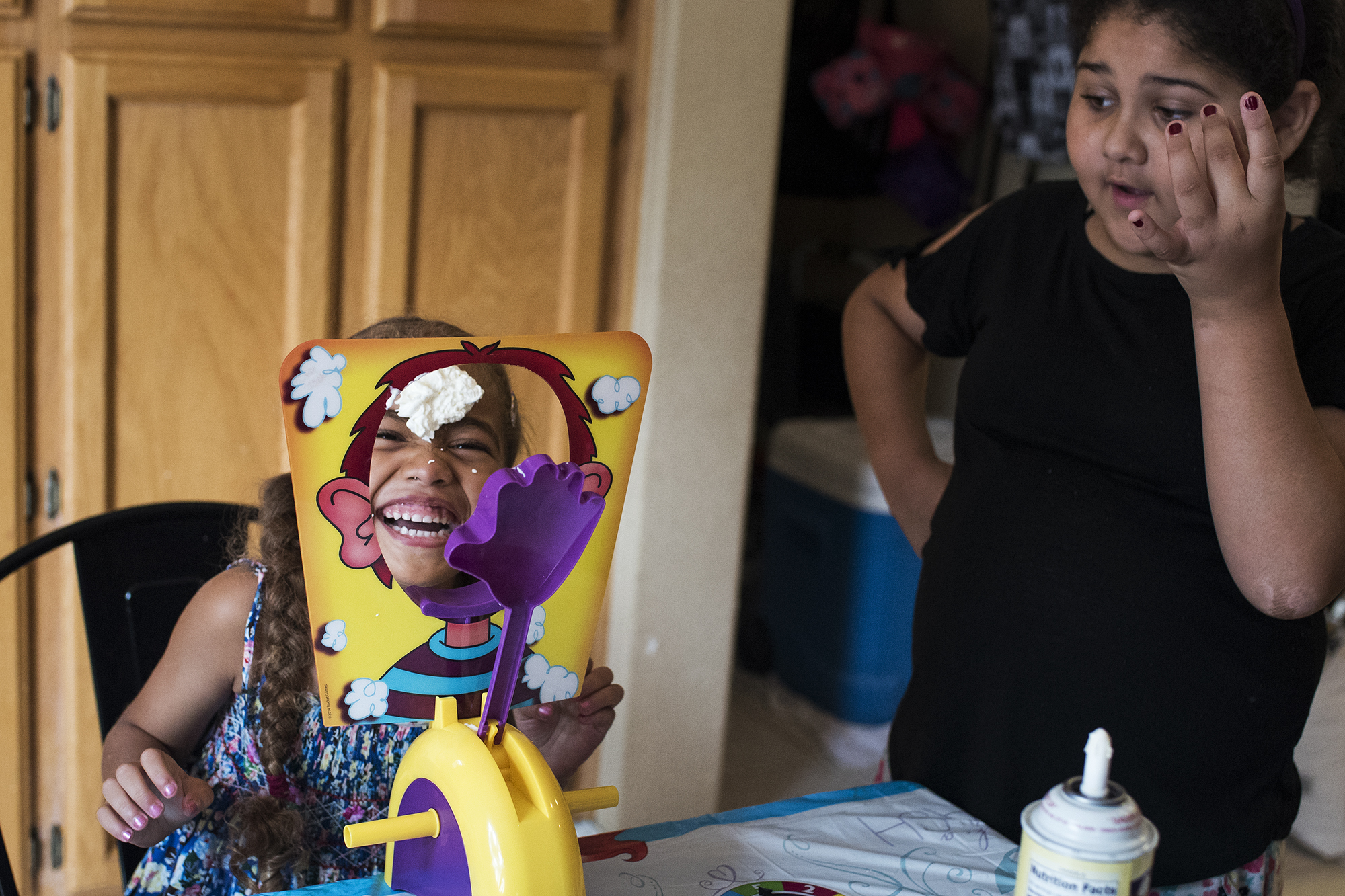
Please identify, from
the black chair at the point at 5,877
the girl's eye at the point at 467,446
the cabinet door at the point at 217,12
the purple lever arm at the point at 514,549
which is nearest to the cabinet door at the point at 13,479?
the cabinet door at the point at 217,12

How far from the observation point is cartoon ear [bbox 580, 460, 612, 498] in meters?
0.79

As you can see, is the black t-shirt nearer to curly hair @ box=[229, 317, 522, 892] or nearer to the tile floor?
curly hair @ box=[229, 317, 522, 892]

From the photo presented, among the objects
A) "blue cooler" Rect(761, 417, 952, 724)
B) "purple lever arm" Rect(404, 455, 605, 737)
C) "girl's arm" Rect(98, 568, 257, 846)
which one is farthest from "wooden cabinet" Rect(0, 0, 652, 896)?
"purple lever arm" Rect(404, 455, 605, 737)

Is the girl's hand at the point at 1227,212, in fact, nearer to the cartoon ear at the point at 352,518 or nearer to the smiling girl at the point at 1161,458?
the smiling girl at the point at 1161,458

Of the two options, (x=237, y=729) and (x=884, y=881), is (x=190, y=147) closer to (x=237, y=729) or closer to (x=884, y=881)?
(x=237, y=729)

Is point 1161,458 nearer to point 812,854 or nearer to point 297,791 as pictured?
point 812,854

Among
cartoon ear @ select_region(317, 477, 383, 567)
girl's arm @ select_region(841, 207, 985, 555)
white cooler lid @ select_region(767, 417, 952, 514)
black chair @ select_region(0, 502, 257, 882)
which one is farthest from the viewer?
white cooler lid @ select_region(767, 417, 952, 514)

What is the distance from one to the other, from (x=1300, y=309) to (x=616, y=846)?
0.65m

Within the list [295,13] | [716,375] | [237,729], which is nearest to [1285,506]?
[237,729]

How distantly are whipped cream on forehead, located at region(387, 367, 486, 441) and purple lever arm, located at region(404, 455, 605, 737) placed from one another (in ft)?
0.28

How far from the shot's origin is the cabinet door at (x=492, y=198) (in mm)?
1721

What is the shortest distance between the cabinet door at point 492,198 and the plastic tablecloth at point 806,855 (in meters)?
0.85

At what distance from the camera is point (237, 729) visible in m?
1.03

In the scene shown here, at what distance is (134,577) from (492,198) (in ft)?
2.75
